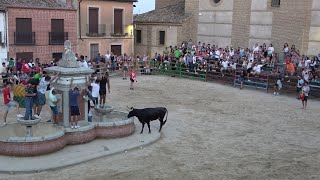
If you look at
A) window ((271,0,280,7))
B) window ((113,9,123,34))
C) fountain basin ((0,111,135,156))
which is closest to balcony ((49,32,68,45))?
window ((113,9,123,34))

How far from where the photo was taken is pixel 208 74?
92.2ft

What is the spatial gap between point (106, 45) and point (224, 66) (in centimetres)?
1166

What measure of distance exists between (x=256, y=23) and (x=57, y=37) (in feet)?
46.5

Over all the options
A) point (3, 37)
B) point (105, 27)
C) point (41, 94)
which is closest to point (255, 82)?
point (41, 94)

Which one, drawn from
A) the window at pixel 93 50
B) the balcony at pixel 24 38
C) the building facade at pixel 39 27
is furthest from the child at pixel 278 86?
the balcony at pixel 24 38

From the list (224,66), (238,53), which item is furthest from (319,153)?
(238,53)

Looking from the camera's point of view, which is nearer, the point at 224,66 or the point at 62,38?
the point at 224,66

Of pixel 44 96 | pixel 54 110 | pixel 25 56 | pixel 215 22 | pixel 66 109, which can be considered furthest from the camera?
pixel 215 22

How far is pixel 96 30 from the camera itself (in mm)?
34312

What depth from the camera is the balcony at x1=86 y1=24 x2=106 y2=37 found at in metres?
33.8

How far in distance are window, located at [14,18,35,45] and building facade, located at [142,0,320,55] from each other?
12224mm

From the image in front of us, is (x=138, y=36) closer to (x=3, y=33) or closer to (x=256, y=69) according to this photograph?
(x=3, y=33)

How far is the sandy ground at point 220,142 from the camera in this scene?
10.9m

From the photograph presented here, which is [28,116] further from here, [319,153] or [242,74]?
[242,74]
